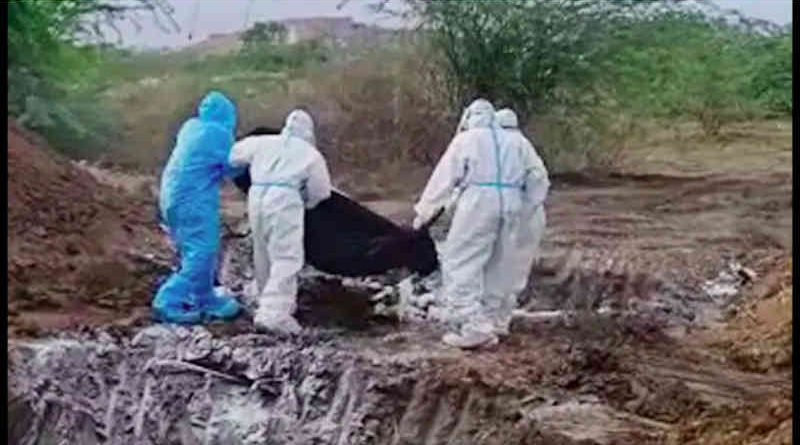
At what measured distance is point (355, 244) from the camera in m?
7.78

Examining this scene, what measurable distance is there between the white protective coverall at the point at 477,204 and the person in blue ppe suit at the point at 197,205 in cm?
97

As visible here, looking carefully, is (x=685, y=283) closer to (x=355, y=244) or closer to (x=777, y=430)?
(x=355, y=244)

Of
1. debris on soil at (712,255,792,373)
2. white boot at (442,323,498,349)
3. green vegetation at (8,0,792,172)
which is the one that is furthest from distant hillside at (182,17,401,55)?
white boot at (442,323,498,349)

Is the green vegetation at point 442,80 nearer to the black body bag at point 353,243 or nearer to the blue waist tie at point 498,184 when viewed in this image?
the black body bag at point 353,243

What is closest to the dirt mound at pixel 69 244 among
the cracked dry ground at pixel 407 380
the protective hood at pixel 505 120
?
the cracked dry ground at pixel 407 380

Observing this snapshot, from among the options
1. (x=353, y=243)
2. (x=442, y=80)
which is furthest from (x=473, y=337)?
(x=442, y=80)

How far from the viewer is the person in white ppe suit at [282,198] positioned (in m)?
7.05

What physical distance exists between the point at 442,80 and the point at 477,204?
6214mm

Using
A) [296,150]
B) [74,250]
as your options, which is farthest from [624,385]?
[74,250]

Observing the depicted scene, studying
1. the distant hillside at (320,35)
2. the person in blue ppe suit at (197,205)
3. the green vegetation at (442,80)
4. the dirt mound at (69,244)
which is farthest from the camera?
the distant hillside at (320,35)

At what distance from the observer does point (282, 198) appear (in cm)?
704

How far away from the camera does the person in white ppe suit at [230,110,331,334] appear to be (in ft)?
23.1

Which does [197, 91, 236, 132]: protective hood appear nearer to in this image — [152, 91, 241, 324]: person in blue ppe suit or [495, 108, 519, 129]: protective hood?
[152, 91, 241, 324]: person in blue ppe suit

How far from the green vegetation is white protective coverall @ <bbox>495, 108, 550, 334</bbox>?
5399 mm
